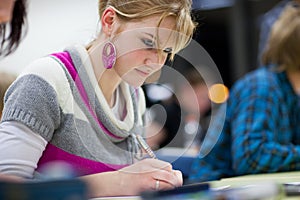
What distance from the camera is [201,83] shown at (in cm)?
89

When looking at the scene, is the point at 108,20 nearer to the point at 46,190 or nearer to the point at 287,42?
the point at 46,190

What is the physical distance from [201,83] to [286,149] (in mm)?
414

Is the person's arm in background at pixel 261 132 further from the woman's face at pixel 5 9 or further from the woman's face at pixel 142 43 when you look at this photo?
the woman's face at pixel 5 9

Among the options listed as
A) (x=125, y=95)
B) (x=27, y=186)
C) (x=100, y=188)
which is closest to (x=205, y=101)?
(x=125, y=95)

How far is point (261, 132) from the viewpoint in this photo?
4.00 ft

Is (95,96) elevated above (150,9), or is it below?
below

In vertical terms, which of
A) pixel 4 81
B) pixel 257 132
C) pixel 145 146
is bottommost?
pixel 257 132

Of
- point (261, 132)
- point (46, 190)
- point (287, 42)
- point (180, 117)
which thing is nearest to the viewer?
point (46, 190)

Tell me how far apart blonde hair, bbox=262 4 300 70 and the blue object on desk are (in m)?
1.09

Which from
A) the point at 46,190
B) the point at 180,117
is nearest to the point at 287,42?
the point at 180,117

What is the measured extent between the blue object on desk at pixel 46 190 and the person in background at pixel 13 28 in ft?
1.24

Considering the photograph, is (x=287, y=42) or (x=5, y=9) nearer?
(x=5, y=9)

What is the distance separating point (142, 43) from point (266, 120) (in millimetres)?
655

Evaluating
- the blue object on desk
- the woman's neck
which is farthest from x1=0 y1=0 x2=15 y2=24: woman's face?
the blue object on desk
